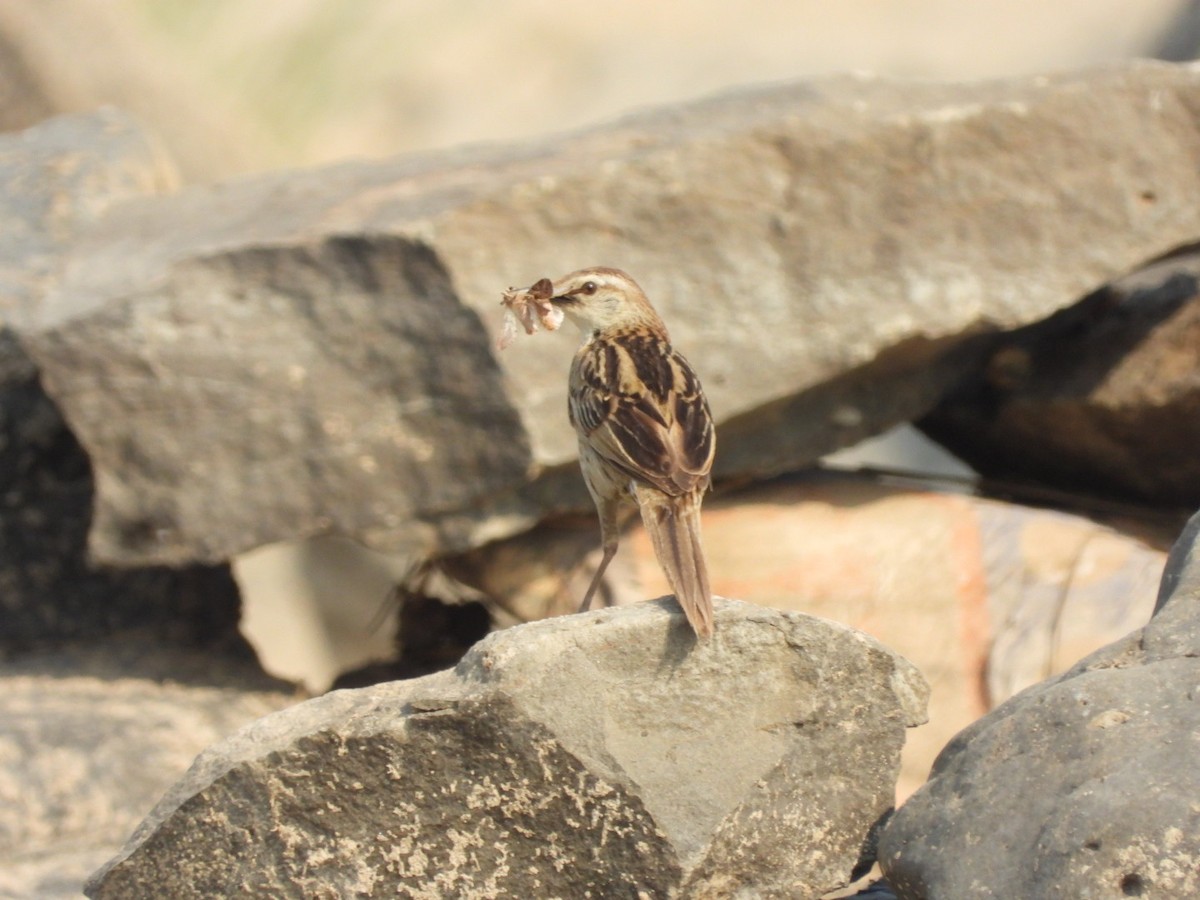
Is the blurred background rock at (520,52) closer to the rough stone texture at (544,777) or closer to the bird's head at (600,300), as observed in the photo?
the bird's head at (600,300)

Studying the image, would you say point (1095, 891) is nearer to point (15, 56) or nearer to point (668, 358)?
A: point (668, 358)

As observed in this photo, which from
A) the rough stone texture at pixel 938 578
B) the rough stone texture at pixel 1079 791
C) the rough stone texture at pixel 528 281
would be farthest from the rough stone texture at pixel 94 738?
the rough stone texture at pixel 1079 791

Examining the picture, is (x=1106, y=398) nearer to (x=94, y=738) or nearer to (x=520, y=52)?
(x=94, y=738)

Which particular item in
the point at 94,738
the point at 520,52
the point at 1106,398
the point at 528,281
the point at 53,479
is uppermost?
the point at 528,281

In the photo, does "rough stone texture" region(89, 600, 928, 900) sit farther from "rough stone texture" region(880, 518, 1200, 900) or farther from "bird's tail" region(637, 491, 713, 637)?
"rough stone texture" region(880, 518, 1200, 900)

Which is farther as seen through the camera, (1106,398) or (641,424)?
(1106,398)

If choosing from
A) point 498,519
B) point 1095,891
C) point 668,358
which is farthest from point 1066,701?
point 498,519

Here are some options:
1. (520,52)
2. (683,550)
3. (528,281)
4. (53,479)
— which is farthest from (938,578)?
(520,52)
